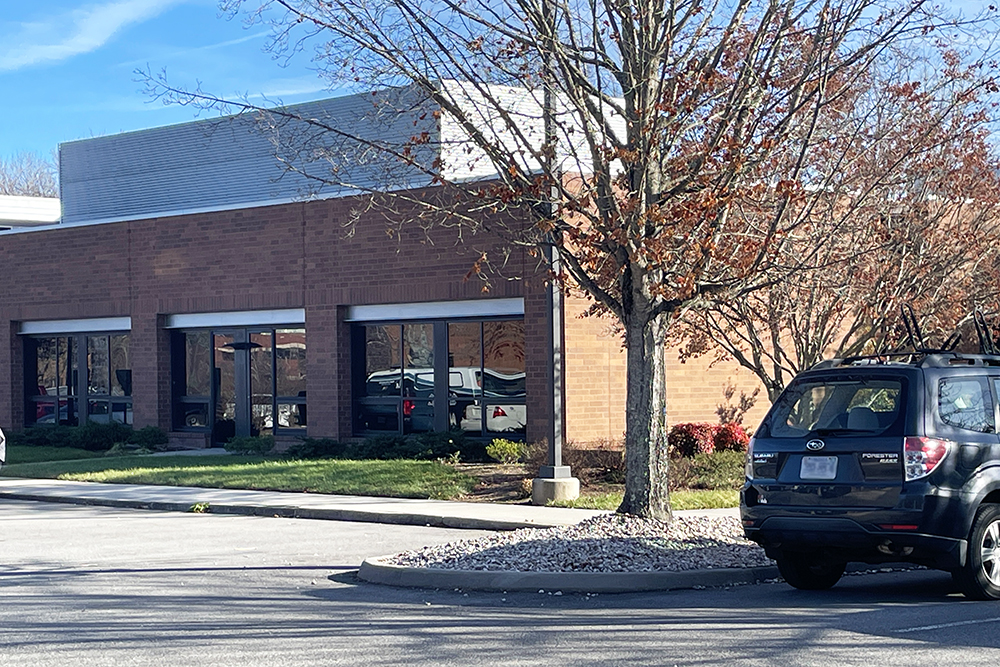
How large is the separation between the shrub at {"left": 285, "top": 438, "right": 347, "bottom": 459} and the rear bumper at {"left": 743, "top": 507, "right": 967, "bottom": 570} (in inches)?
562

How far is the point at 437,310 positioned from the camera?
79.5 ft

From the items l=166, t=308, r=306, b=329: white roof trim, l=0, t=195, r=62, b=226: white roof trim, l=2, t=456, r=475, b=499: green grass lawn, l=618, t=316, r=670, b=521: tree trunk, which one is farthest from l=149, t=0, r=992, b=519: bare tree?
l=0, t=195, r=62, b=226: white roof trim

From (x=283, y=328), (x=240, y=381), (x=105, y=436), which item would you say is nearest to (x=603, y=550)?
(x=283, y=328)

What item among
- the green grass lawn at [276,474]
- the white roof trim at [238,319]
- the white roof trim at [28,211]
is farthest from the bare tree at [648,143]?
the white roof trim at [28,211]

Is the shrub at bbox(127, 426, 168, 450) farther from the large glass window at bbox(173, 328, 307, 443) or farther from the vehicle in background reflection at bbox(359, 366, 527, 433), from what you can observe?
the vehicle in background reflection at bbox(359, 366, 527, 433)

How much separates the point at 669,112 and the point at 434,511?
21.5ft

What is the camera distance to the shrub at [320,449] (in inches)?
939

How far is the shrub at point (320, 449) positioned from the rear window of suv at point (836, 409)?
14108 millimetres

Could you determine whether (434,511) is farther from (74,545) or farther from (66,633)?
(66,633)

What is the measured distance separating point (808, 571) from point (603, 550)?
184cm

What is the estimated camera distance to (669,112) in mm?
12859

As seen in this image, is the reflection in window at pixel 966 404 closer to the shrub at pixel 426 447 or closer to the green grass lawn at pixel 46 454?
the shrub at pixel 426 447

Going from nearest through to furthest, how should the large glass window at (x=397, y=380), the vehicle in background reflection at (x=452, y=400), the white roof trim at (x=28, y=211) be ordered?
the vehicle in background reflection at (x=452, y=400), the large glass window at (x=397, y=380), the white roof trim at (x=28, y=211)

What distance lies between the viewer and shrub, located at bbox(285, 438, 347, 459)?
23.8 metres
